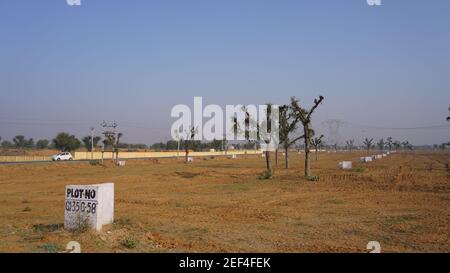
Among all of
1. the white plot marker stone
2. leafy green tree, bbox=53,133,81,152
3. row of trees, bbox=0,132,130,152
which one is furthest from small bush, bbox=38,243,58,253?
leafy green tree, bbox=53,133,81,152

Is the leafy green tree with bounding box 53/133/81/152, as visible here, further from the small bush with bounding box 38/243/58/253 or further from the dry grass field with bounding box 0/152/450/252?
the small bush with bounding box 38/243/58/253

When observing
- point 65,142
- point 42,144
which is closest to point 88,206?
point 65,142

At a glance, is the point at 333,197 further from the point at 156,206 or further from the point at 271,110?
the point at 271,110

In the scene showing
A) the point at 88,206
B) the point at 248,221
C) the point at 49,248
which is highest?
the point at 88,206

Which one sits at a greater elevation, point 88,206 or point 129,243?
point 88,206

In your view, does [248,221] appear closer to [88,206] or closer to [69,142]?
[88,206]

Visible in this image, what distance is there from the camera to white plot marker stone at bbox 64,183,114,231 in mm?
10281

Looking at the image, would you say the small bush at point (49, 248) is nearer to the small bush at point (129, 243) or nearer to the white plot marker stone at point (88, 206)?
the small bush at point (129, 243)

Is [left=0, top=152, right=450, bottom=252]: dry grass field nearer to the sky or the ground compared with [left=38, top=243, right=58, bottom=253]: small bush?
nearer to the ground

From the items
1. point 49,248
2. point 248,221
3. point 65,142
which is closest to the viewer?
point 49,248

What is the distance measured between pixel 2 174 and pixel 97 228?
31.9 metres

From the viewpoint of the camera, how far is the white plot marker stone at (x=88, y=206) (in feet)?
33.7

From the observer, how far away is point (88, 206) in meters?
10.4

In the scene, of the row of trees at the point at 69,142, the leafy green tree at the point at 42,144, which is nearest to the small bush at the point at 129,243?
the row of trees at the point at 69,142
